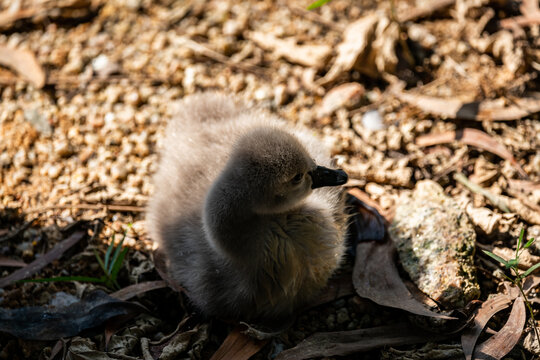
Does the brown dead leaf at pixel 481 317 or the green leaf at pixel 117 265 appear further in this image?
the green leaf at pixel 117 265

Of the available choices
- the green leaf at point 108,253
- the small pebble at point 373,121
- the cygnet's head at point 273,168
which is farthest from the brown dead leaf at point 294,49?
the green leaf at point 108,253

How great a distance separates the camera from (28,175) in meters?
3.67

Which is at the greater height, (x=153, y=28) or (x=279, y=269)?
(x=153, y=28)

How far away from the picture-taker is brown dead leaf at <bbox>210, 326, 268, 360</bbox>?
104 inches

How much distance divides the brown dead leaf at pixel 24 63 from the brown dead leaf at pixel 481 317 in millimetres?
3668

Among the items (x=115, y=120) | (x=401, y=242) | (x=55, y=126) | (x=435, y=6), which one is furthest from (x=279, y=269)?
(x=435, y=6)

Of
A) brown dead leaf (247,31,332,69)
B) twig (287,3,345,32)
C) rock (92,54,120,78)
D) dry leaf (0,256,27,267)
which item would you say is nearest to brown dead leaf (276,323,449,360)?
dry leaf (0,256,27,267)

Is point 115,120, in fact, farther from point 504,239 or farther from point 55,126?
point 504,239

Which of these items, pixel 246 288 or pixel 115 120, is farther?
pixel 115 120

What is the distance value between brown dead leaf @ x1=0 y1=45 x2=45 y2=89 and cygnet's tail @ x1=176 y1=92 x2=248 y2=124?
1.59 metres

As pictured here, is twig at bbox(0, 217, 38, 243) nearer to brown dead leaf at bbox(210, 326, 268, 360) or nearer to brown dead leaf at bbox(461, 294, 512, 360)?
brown dead leaf at bbox(210, 326, 268, 360)

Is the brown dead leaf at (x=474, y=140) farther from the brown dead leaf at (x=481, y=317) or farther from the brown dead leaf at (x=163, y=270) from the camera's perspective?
the brown dead leaf at (x=163, y=270)

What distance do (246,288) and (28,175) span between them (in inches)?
80.4

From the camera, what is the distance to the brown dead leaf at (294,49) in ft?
13.1
